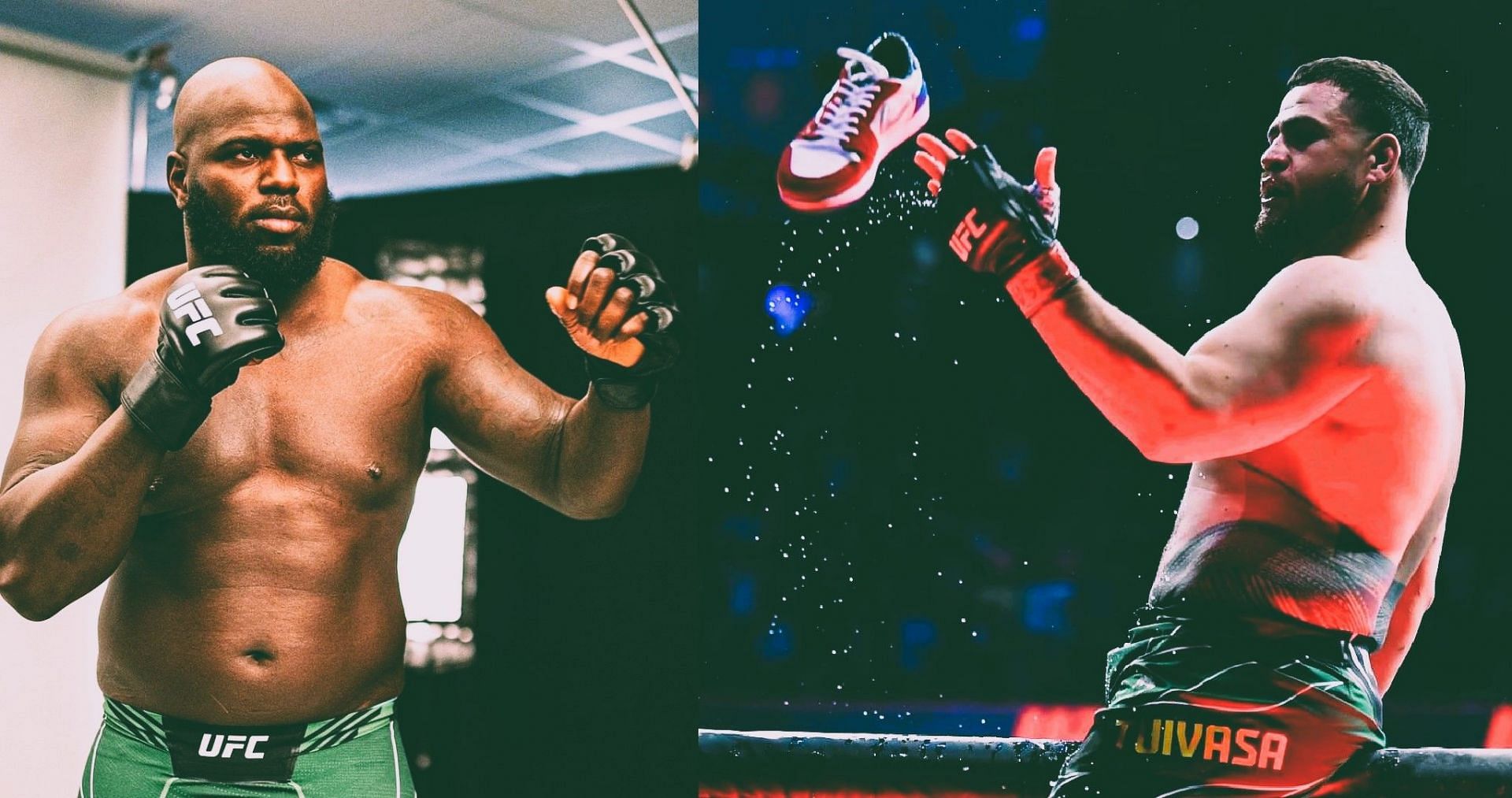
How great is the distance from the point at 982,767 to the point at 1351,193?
3.80ft

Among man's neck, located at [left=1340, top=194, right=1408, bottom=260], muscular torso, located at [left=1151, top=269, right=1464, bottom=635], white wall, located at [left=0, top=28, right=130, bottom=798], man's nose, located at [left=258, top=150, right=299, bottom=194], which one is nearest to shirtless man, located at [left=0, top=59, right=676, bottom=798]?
man's nose, located at [left=258, top=150, right=299, bottom=194]

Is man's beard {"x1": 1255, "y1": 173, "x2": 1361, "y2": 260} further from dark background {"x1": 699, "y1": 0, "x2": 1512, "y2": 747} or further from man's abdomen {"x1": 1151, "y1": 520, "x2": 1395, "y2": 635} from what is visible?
man's abdomen {"x1": 1151, "y1": 520, "x2": 1395, "y2": 635}

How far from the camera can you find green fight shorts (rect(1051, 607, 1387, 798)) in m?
1.97

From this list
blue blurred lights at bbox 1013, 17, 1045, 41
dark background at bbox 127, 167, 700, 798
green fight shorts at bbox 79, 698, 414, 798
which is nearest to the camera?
green fight shorts at bbox 79, 698, 414, 798

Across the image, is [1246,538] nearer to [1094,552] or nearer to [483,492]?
[1094,552]

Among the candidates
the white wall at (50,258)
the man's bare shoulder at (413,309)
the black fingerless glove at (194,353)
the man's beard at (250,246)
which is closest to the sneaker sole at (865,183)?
the man's bare shoulder at (413,309)

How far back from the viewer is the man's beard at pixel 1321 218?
203cm

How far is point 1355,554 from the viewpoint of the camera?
1979 millimetres

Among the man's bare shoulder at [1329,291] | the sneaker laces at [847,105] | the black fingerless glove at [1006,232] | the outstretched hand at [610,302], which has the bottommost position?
the outstretched hand at [610,302]

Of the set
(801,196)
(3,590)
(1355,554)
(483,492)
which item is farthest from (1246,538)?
(483,492)

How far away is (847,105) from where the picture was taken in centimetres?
225

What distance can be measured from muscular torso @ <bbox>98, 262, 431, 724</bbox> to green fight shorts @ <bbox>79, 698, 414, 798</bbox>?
0.07ft

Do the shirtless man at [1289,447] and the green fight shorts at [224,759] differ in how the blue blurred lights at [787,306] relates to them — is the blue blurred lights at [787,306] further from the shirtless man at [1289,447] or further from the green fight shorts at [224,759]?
the green fight shorts at [224,759]

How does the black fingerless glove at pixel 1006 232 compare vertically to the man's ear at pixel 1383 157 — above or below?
below
